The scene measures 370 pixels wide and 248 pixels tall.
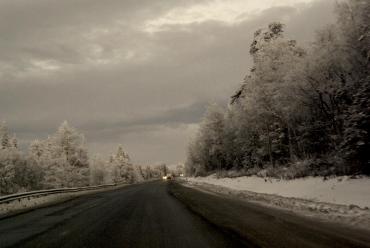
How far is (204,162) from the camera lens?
11025cm

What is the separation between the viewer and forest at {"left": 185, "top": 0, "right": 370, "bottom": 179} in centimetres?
2367

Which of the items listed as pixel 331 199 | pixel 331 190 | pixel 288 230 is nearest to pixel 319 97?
pixel 331 190

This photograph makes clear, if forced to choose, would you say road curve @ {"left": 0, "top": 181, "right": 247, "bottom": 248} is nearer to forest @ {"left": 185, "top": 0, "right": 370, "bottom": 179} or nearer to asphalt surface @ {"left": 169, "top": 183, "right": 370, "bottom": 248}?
asphalt surface @ {"left": 169, "top": 183, "right": 370, "bottom": 248}

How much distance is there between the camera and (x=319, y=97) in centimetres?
3791

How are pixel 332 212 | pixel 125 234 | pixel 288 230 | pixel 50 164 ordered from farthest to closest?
1. pixel 50 164
2. pixel 332 212
3. pixel 125 234
4. pixel 288 230

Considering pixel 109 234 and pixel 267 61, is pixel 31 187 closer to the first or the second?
pixel 267 61

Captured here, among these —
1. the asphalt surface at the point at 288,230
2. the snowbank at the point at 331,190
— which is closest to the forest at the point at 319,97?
the snowbank at the point at 331,190

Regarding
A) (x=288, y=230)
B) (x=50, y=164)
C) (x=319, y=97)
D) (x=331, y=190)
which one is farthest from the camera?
(x=50, y=164)

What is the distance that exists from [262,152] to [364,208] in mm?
43176

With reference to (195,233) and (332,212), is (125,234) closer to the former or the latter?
(195,233)

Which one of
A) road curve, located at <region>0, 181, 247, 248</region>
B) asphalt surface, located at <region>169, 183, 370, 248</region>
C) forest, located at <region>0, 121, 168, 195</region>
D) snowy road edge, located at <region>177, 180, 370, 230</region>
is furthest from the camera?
forest, located at <region>0, 121, 168, 195</region>

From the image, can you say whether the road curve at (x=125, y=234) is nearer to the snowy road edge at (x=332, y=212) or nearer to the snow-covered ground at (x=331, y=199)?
the snowy road edge at (x=332, y=212)

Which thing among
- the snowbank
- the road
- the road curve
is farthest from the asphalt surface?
the snowbank

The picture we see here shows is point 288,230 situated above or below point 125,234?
below
